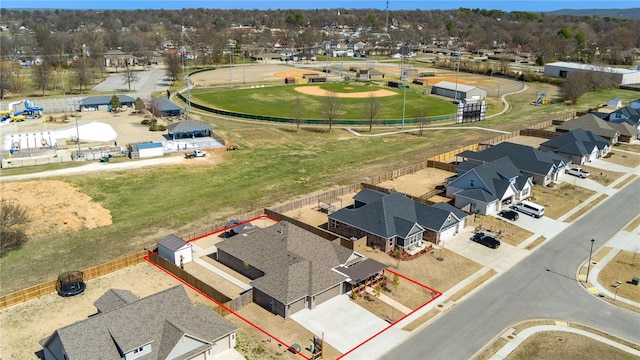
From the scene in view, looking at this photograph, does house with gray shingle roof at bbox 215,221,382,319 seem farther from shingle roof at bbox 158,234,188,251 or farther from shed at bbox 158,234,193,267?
shingle roof at bbox 158,234,188,251

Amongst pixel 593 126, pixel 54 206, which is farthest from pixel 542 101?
pixel 54 206

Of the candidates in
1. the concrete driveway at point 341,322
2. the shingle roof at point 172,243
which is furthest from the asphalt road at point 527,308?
the shingle roof at point 172,243

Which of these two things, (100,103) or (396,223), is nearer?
(396,223)

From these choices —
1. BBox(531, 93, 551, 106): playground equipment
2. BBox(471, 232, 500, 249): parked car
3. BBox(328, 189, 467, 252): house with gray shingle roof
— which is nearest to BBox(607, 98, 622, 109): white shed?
BBox(531, 93, 551, 106): playground equipment

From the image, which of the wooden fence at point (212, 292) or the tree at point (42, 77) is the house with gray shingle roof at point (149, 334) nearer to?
the wooden fence at point (212, 292)

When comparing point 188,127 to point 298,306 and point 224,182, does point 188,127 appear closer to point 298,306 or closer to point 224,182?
point 224,182
